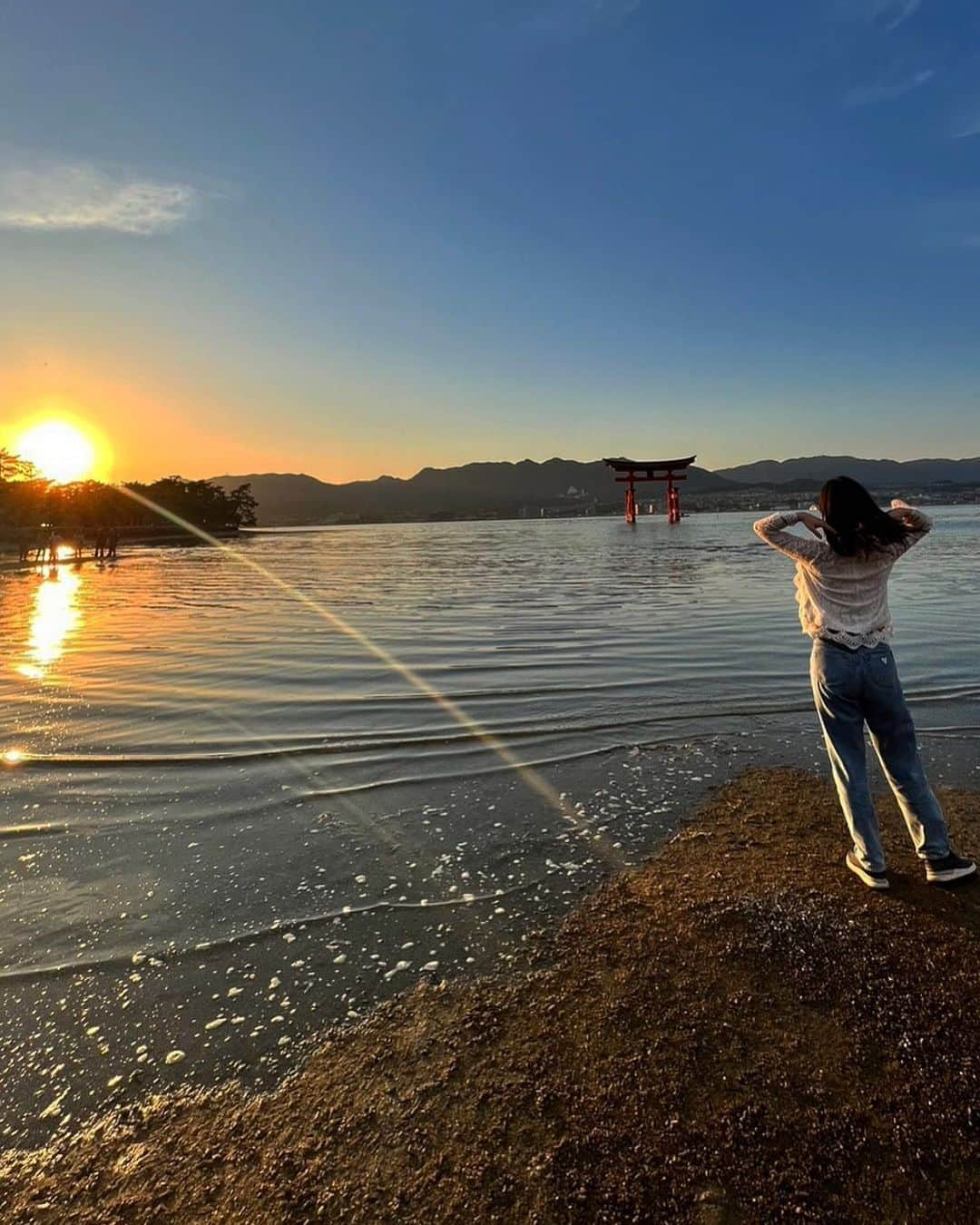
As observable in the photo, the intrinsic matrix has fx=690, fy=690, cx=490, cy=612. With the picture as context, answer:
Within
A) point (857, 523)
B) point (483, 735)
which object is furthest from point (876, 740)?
point (483, 735)

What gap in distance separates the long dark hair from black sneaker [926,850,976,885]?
165 cm

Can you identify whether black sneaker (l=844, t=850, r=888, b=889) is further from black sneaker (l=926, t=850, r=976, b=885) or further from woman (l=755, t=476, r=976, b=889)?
black sneaker (l=926, t=850, r=976, b=885)

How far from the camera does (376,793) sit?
5379 mm

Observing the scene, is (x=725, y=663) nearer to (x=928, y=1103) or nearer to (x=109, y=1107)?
(x=928, y=1103)

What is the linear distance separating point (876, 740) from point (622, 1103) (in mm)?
2427

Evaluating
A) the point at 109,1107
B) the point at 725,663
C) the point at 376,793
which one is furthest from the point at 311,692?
the point at 109,1107

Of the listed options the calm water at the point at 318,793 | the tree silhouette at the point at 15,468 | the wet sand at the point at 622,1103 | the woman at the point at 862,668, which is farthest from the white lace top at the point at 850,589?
the tree silhouette at the point at 15,468

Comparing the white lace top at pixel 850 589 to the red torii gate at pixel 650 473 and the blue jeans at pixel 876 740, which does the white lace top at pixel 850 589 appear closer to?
the blue jeans at pixel 876 740

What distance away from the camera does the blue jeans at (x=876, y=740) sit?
12.0 feet

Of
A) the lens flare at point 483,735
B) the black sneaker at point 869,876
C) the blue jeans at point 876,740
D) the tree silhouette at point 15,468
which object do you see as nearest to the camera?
the black sneaker at point 869,876

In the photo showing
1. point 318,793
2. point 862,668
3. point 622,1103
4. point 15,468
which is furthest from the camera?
point 15,468

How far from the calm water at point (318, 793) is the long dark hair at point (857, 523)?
84.0 inches

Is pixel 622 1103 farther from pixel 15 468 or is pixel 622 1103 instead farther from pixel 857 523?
pixel 15 468

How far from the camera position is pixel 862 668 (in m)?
3.68
